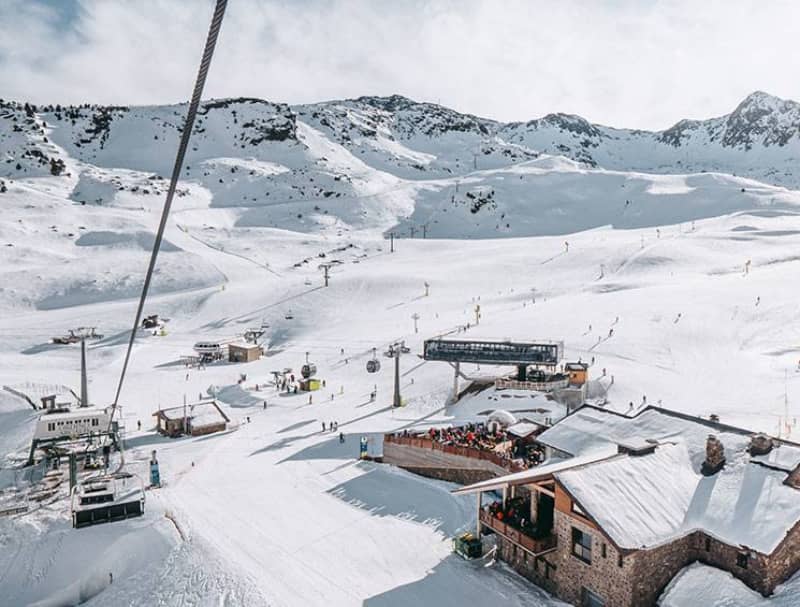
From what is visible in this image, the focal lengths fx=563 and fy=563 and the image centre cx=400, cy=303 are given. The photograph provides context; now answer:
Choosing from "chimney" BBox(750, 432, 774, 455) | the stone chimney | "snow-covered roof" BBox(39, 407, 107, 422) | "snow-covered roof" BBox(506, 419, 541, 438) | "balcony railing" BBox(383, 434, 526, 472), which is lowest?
"balcony railing" BBox(383, 434, 526, 472)

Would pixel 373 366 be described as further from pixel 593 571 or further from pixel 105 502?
pixel 593 571

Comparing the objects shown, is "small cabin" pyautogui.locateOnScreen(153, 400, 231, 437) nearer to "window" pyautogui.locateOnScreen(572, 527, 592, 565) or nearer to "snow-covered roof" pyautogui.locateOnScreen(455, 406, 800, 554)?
"snow-covered roof" pyautogui.locateOnScreen(455, 406, 800, 554)

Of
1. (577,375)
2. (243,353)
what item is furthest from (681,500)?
(243,353)

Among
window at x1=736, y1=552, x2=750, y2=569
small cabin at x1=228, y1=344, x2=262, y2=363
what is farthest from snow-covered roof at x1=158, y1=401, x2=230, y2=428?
window at x1=736, y1=552, x2=750, y2=569

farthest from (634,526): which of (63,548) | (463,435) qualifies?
(63,548)

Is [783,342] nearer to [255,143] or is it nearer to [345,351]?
[345,351]

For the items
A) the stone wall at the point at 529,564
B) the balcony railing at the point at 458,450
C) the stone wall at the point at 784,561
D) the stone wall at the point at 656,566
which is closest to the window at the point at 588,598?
the stone wall at the point at 529,564
